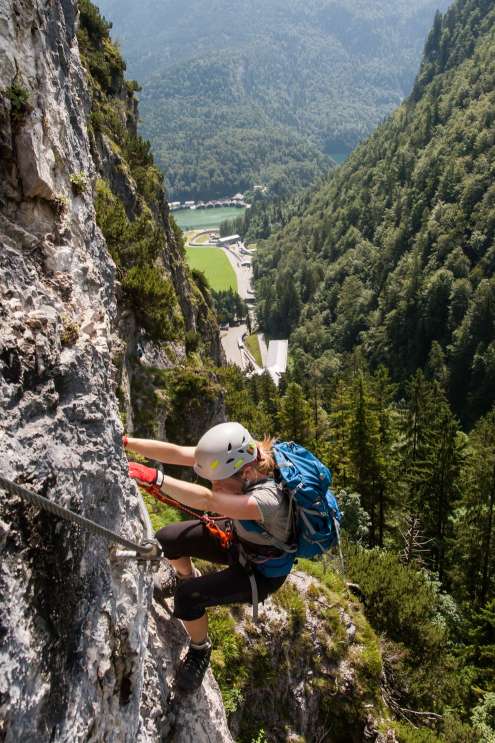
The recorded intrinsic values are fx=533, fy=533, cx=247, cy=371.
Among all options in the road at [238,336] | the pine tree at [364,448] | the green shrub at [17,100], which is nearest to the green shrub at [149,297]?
the green shrub at [17,100]

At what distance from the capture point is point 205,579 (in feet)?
20.7

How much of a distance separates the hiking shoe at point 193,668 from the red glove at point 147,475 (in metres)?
2.43

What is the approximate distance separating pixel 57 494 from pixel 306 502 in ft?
7.99

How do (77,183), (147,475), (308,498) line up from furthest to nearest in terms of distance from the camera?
(77,183) < (147,475) < (308,498)

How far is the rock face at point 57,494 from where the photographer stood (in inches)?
149

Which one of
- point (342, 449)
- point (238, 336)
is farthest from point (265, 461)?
point (238, 336)

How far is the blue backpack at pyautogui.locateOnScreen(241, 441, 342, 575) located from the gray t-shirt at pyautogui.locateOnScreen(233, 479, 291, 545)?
7 centimetres

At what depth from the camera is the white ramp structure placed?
115 metres

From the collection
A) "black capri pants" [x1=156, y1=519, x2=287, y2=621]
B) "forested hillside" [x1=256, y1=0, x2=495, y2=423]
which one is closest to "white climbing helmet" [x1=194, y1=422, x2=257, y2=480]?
"black capri pants" [x1=156, y1=519, x2=287, y2=621]

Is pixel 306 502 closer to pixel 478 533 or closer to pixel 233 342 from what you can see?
pixel 478 533

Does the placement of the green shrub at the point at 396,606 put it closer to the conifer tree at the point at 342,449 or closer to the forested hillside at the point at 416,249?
the conifer tree at the point at 342,449

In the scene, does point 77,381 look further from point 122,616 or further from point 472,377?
point 472,377

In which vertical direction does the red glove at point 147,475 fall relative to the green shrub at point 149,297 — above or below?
above

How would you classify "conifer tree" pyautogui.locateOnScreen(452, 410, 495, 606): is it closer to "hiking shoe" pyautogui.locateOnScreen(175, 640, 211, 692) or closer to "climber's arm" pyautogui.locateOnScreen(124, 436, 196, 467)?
"hiking shoe" pyautogui.locateOnScreen(175, 640, 211, 692)
